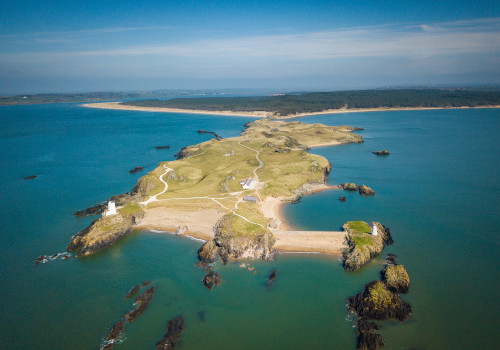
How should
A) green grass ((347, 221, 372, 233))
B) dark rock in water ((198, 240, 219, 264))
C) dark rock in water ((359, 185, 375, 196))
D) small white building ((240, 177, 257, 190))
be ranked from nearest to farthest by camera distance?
dark rock in water ((198, 240, 219, 264)), green grass ((347, 221, 372, 233)), small white building ((240, 177, 257, 190)), dark rock in water ((359, 185, 375, 196))

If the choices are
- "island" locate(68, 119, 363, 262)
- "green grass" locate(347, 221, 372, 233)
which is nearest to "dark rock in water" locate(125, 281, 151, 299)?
"island" locate(68, 119, 363, 262)

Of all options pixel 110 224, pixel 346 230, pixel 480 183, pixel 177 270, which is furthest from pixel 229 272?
pixel 480 183

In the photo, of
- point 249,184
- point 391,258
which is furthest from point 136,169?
point 391,258

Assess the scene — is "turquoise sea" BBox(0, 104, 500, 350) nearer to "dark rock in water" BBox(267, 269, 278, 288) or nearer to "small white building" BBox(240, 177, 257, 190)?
"dark rock in water" BBox(267, 269, 278, 288)

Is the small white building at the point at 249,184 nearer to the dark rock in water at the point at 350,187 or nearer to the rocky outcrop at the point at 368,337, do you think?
the dark rock in water at the point at 350,187

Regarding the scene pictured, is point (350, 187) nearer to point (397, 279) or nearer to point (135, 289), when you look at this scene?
point (397, 279)
